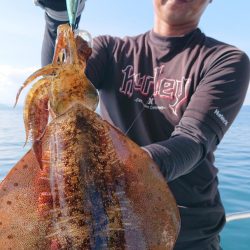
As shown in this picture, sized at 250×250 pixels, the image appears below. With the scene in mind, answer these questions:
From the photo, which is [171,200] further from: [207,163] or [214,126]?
[207,163]

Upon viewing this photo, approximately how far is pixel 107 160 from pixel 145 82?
1.77 meters

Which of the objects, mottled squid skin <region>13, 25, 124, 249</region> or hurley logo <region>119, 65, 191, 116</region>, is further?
hurley logo <region>119, 65, 191, 116</region>

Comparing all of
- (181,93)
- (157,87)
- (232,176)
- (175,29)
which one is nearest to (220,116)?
(181,93)

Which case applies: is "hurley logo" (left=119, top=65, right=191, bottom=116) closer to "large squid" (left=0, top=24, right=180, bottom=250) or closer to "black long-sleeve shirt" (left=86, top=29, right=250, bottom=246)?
"black long-sleeve shirt" (left=86, top=29, right=250, bottom=246)

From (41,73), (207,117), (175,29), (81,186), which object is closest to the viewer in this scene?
(81,186)

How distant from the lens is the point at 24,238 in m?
1.36

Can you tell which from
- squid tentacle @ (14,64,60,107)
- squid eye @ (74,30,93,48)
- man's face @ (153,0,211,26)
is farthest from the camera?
man's face @ (153,0,211,26)

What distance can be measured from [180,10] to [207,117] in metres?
1.14

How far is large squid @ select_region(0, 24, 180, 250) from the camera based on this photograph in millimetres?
1362

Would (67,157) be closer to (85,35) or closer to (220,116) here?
(85,35)

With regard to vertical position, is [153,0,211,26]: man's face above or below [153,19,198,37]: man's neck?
above

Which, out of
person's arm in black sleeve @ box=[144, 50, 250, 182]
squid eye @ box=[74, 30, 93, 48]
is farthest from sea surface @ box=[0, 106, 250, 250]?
person's arm in black sleeve @ box=[144, 50, 250, 182]

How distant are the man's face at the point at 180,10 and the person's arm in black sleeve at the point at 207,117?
→ 1.87 feet

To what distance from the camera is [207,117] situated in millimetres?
2541
